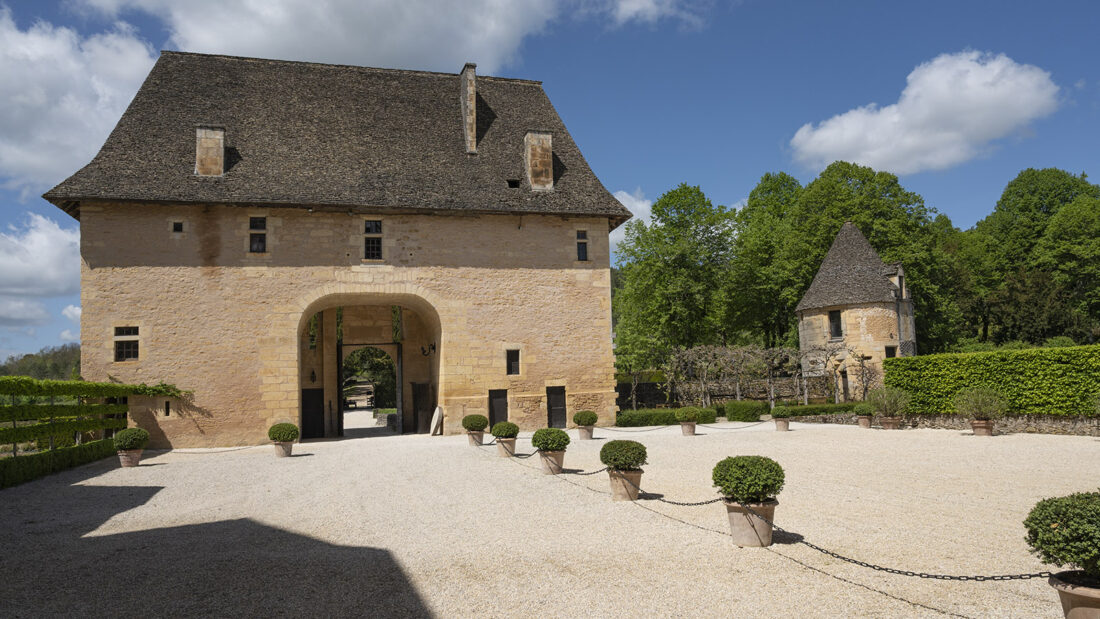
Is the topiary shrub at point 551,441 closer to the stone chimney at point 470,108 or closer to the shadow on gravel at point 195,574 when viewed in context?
the shadow on gravel at point 195,574

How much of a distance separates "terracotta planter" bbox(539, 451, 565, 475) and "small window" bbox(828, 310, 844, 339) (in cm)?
2568

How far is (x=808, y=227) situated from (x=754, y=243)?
10.4ft

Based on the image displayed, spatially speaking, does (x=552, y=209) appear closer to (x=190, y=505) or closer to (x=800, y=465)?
(x=800, y=465)

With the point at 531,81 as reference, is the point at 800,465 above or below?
below

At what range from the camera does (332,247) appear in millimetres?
22844

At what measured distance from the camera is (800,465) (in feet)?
46.2

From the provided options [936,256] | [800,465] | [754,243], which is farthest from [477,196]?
[936,256]

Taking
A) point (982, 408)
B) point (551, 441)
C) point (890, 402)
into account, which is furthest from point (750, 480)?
point (890, 402)

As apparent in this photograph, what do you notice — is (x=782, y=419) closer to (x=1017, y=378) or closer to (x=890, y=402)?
(x=890, y=402)

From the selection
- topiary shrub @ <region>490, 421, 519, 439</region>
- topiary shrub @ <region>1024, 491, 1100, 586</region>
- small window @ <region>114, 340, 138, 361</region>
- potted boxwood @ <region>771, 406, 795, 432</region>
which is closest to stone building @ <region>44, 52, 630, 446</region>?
small window @ <region>114, 340, 138, 361</region>

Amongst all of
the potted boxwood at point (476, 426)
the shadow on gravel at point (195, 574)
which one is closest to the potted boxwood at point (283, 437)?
the potted boxwood at point (476, 426)

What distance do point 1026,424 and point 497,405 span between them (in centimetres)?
1711

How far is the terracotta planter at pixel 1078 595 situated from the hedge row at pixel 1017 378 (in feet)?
61.0

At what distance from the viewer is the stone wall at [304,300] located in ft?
68.7
